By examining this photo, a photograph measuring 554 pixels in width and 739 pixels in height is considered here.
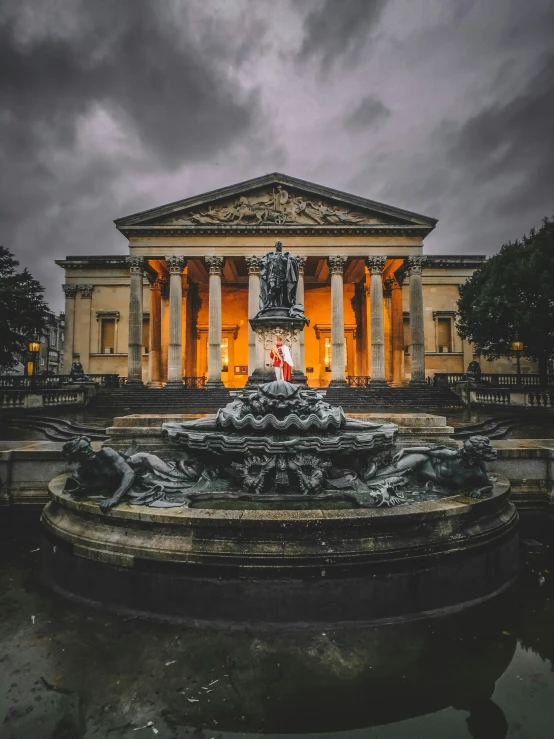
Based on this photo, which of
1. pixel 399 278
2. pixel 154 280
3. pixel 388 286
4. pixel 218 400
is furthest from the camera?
pixel 388 286

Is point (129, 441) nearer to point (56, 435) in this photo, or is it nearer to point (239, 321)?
point (56, 435)

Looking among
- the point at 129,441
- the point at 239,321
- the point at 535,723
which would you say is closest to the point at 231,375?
the point at 239,321

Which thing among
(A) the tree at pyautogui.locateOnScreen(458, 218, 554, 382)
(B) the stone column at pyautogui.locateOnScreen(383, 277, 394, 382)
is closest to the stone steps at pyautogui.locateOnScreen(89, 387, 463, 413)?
(A) the tree at pyautogui.locateOnScreen(458, 218, 554, 382)

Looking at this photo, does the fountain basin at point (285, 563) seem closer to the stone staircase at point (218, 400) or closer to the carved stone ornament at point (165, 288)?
the stone staircase at point (218, 400)

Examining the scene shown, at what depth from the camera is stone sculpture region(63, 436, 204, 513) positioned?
5129 mm

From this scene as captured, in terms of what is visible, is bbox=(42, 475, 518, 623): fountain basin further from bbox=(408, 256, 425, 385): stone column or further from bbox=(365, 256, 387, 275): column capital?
bbox=(365, 256, 387, 275): column capital

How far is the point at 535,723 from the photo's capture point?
9.53 ft

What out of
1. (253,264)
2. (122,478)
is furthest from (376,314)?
(122,478)

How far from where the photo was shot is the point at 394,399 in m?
22.5

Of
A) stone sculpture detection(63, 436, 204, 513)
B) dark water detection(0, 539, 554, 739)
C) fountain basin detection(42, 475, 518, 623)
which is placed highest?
stone sculpture detection(63, 436, 204, 513)

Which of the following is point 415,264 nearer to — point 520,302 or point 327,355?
point 520,302

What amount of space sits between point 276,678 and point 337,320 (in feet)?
88.2

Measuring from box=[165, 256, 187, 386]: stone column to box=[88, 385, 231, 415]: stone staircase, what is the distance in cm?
→ 343

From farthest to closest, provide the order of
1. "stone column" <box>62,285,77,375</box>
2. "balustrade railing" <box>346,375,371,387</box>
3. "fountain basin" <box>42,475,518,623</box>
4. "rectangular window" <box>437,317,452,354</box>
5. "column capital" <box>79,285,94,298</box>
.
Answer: "column capital" <box>79,285,94,298</box>, "rectangular window" <box>437,317,452,354</box>, "stone column" <box>62,285,77,375</box>, "balustrade railing" <box>346,375,371,387</box>, "fountain basin" <box>42,475,518,623</box>
